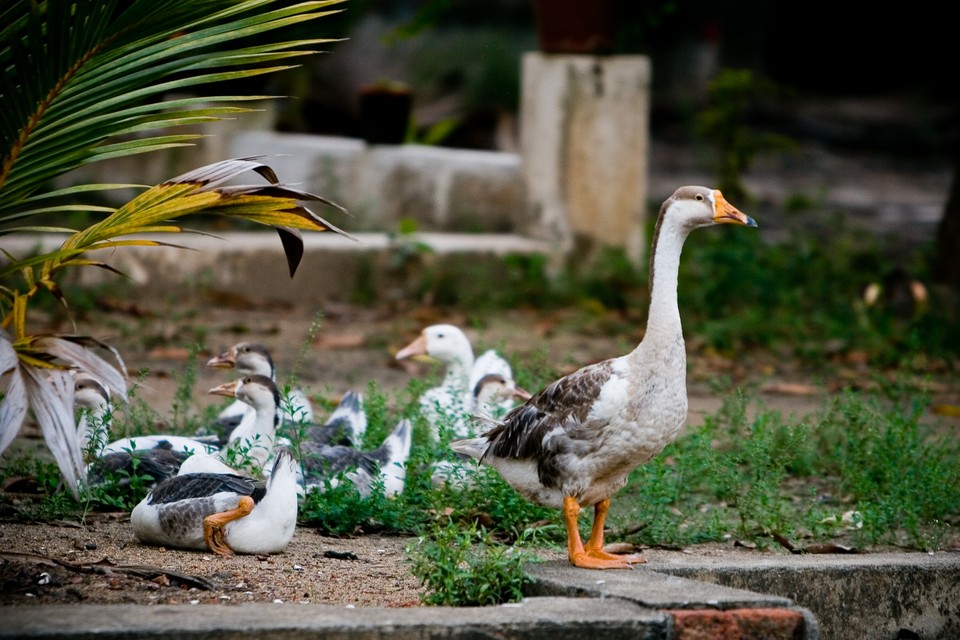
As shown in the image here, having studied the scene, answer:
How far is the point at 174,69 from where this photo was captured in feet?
12.5

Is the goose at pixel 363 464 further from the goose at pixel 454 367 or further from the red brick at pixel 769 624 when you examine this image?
the red brick at pixel 769 624

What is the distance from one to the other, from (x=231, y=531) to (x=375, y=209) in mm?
6930

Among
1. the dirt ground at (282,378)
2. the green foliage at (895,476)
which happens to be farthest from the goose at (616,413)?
the green foliage at (895,476)

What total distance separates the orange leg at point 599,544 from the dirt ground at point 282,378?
16.3 inches

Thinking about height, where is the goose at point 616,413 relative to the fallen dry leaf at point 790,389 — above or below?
above

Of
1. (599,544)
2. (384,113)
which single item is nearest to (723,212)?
(599,544)

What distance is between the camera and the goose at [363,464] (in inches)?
184

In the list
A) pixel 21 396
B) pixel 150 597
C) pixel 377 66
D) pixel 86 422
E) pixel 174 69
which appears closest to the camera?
pixel 21 396

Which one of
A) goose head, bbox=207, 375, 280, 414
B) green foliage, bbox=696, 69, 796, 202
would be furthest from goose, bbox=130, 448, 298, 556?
green foliage, bbox=696, 69, 796, 202

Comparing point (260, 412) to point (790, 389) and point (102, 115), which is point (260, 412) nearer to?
point (102, 115)

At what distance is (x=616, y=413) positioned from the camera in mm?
3752

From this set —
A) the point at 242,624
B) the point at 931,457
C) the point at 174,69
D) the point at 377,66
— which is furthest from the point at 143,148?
the point at 377,66

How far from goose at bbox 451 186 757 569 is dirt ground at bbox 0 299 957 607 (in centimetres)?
49

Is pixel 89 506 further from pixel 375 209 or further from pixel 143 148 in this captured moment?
pixel 375 209
